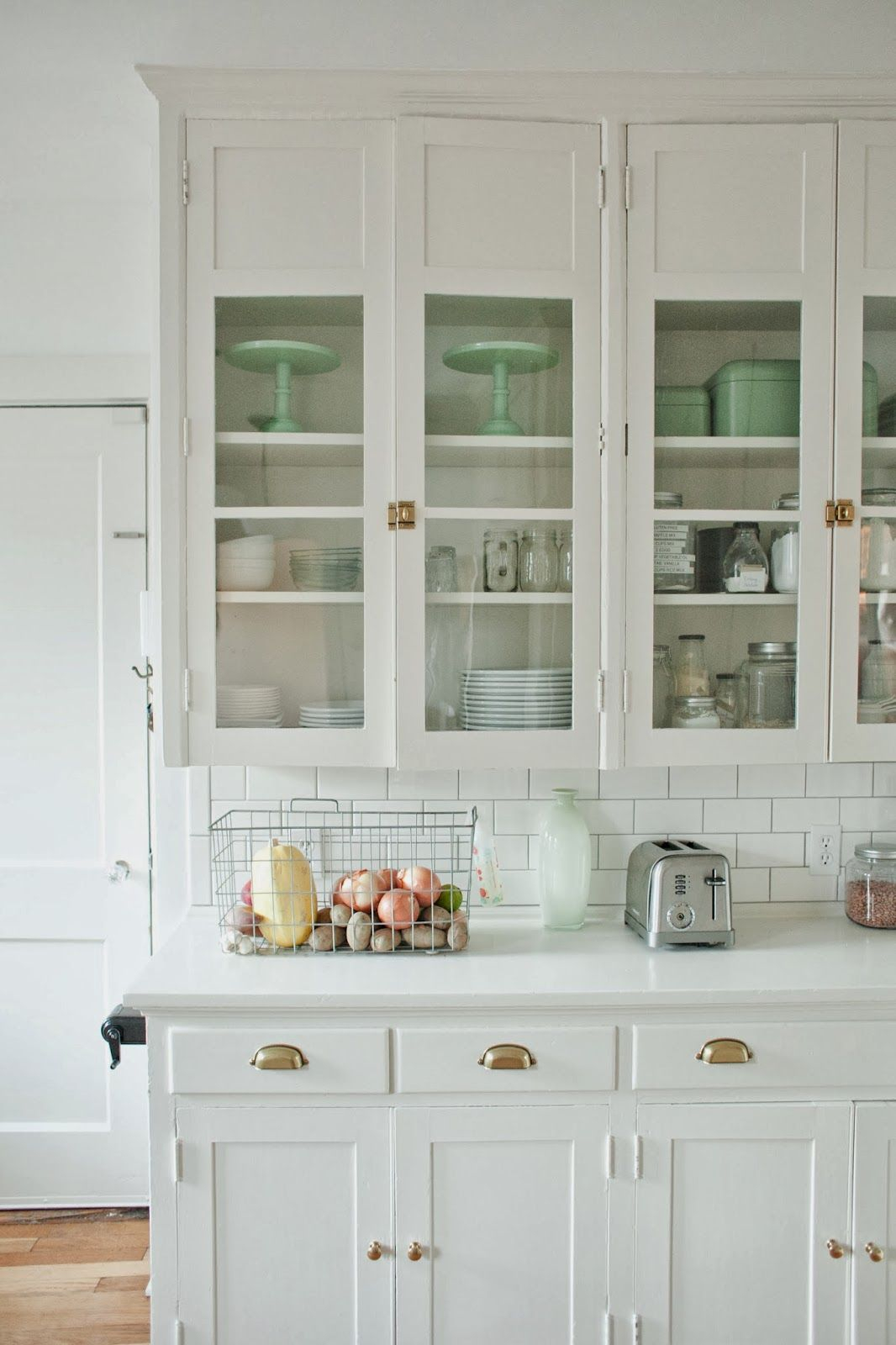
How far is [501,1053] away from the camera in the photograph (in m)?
1.64

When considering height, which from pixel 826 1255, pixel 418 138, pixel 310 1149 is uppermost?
pixel 418 138

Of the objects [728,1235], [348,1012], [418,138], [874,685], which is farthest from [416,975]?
[418,138]

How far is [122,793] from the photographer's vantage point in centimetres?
263

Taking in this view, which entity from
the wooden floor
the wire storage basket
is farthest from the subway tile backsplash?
the wooden floor

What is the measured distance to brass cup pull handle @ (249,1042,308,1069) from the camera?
1626mm

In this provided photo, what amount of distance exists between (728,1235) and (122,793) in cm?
180

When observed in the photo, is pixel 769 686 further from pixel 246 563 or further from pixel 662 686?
pixel 246 563

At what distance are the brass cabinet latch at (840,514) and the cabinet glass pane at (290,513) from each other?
2.93ft

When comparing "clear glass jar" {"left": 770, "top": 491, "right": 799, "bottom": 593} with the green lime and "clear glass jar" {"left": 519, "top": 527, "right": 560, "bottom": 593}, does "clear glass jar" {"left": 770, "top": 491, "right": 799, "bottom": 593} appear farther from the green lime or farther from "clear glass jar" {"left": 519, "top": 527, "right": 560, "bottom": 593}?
the green lime

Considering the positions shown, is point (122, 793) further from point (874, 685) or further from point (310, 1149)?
point (874, 685)

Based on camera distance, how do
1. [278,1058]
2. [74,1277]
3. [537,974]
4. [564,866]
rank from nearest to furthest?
1. [278,1058]
2. [537,974]
3. [564,866]
4. [74,1277]

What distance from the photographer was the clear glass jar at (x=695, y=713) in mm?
1867

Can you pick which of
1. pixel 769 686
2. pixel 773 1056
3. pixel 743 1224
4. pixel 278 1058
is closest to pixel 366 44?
pixel 769 686

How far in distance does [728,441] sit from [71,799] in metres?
1.93
